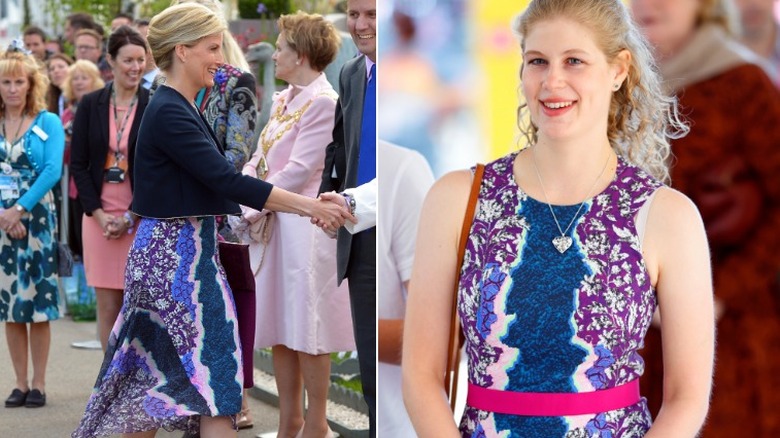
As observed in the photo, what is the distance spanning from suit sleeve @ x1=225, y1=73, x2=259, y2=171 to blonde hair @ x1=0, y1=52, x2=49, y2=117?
1.31 m

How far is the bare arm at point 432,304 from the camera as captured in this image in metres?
2.21

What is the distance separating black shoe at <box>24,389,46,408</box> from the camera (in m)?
5.32

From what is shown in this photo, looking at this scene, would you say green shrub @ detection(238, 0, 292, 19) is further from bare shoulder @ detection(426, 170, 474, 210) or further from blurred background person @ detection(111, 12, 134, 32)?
bare shoulder @ detection(426, 170, 474, 210)

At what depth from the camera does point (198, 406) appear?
3.73m

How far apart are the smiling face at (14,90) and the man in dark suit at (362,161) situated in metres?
1.88

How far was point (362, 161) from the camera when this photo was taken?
3.66 meters

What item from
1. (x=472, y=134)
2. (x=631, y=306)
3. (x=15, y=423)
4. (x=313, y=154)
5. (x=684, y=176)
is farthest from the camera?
(x=15, y=423)

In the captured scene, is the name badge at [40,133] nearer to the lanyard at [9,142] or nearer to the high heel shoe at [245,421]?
the lanyard at [9,142]

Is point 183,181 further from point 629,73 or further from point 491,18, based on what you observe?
point 629,73

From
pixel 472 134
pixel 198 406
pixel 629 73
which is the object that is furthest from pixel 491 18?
pixel 198 406

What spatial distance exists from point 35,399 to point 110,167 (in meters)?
→ 1.15

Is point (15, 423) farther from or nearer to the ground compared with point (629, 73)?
nearer to the ground

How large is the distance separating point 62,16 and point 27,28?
336mm

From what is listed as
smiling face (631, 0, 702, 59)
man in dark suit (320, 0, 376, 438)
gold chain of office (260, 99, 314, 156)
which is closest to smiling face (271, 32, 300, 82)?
gold chain of office (260, 99, 314, 156)
